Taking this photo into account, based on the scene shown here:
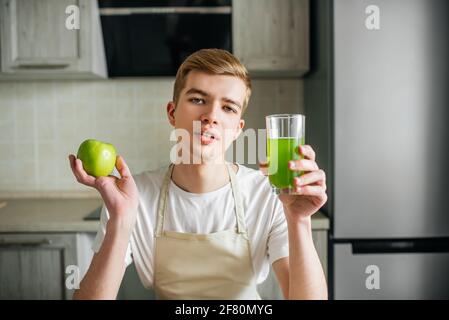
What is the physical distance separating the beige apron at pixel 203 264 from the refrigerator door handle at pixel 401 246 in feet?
2.86

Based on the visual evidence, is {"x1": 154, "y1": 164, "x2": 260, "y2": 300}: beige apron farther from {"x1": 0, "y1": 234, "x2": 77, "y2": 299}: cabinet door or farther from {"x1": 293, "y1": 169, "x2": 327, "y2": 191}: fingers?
{"x1": 0, "y1": 234, "x2": 77, "y2": 299}: cabinet door

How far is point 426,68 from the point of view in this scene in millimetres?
1874

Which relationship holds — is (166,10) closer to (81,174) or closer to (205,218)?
(205,218)

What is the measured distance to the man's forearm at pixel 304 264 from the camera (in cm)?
98

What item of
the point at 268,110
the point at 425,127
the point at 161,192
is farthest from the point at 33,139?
the point at 425,127

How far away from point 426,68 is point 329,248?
890 mm

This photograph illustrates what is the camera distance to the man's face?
108 cm

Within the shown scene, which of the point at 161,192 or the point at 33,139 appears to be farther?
the point at 33,139

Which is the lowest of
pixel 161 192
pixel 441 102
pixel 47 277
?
pixel 47 277

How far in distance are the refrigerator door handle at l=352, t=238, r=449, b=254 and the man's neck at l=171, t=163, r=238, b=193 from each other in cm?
92

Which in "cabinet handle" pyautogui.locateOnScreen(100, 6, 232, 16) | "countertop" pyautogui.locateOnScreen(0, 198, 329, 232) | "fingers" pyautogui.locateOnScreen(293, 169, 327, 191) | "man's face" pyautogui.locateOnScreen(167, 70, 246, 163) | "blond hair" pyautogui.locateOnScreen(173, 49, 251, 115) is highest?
"cabinet handle" pyautogui.locateOnScreen(100, 6, 232, 16)

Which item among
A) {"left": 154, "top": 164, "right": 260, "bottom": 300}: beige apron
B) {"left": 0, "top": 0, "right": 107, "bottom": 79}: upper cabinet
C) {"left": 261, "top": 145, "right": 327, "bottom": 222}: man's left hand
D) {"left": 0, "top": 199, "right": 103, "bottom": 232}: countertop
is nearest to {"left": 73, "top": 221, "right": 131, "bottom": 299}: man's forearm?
{"left": 154, "top": 164, "right": 260, "bottom": 300}: beige apron

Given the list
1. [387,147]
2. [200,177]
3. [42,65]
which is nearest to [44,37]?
[42,65]

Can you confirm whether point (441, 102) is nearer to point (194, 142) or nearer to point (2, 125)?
point (194, 142)
